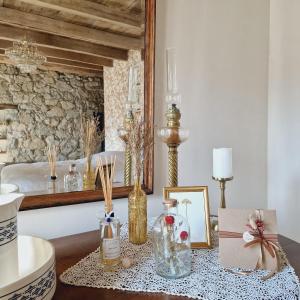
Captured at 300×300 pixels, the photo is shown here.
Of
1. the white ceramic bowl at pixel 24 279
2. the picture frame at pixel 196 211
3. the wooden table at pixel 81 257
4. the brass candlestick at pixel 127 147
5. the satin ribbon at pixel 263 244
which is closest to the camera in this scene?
the white ceramic bowl at pixel 24 279

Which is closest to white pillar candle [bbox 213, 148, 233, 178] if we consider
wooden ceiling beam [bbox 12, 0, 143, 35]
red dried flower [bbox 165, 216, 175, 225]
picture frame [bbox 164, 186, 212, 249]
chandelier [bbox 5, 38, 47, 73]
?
picture frame [bbox 164, 186, 212, 249]

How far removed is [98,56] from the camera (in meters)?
1.20

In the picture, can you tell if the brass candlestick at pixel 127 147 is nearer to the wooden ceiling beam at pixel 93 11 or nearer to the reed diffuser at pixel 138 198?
the reed diffuser at pixel 138 198

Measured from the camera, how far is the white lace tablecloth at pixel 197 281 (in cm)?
69

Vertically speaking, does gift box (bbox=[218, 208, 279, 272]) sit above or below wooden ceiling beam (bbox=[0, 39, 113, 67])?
below

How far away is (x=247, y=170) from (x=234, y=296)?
1104 millimetres

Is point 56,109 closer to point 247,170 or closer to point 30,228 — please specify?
point 30,228

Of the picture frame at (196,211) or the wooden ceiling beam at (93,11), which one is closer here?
the picture frame at (196,211)

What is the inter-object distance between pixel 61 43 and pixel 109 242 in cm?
79

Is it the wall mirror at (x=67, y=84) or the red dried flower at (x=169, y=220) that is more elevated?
the wall mirror at (x=67, y=84)

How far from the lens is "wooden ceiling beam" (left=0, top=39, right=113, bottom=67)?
104cm

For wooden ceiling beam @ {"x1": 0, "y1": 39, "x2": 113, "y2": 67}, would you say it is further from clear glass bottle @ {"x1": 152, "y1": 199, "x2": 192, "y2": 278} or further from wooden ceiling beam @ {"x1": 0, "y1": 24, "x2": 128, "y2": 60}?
clear glass bottle @ {"x1": 152, "y1": 199, "x2": 192, "y2": 278}

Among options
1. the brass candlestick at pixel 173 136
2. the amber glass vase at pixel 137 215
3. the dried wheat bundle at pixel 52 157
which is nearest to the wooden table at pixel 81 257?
the amber glass vase at pixel 137 215

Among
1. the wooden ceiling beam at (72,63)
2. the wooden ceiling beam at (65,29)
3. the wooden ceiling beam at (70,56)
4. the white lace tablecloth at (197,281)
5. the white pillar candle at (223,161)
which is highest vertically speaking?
the wooden ceiling beam at (65,29)
